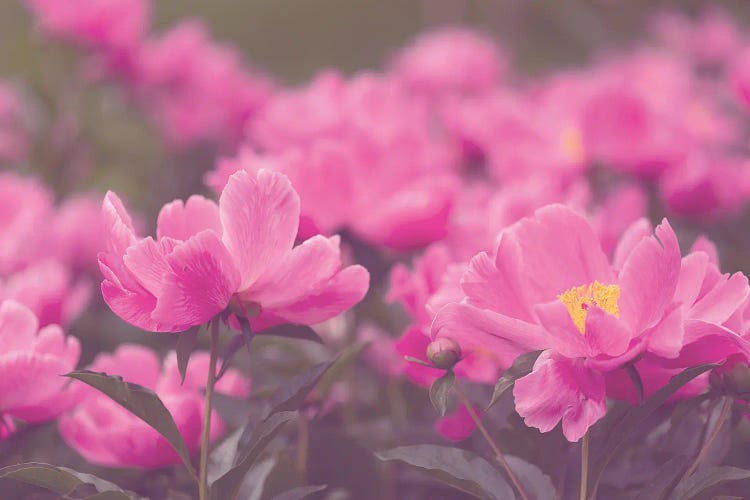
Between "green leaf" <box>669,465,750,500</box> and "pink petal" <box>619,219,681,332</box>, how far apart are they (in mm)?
94

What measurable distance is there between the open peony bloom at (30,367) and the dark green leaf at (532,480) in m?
0.31

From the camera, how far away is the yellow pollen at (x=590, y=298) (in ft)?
2.18

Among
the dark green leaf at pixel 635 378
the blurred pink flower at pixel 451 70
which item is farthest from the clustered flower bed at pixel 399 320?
the blurred pink flower at pixel 451 70

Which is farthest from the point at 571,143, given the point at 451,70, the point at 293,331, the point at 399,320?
the point at 293,331

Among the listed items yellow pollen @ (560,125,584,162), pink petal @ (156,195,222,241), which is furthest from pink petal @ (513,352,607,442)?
yellow pollen @ (560,125,584,162)

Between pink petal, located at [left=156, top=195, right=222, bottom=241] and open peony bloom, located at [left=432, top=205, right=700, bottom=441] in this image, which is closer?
open peony bloom, located at [left=432, top=205, right=700, bottom=441]

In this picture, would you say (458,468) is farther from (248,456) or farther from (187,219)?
(187,219)

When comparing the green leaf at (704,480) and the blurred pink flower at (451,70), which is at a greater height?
the blurred pink flower at (451,70)

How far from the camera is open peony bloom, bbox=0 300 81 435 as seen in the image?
68 centimetres

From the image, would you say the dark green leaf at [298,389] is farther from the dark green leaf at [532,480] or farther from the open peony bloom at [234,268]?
the dark green leaf at [532,480]

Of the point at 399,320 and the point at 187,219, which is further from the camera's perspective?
the point at 399,320

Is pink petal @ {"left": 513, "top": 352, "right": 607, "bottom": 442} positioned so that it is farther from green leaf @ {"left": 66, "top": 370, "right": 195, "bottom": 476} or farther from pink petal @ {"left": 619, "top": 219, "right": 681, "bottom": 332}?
green leaf @ {"left": 66, "top": 370, "right": 195, "bottom": 476}

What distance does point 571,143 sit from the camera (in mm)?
1415

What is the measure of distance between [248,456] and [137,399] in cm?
8
